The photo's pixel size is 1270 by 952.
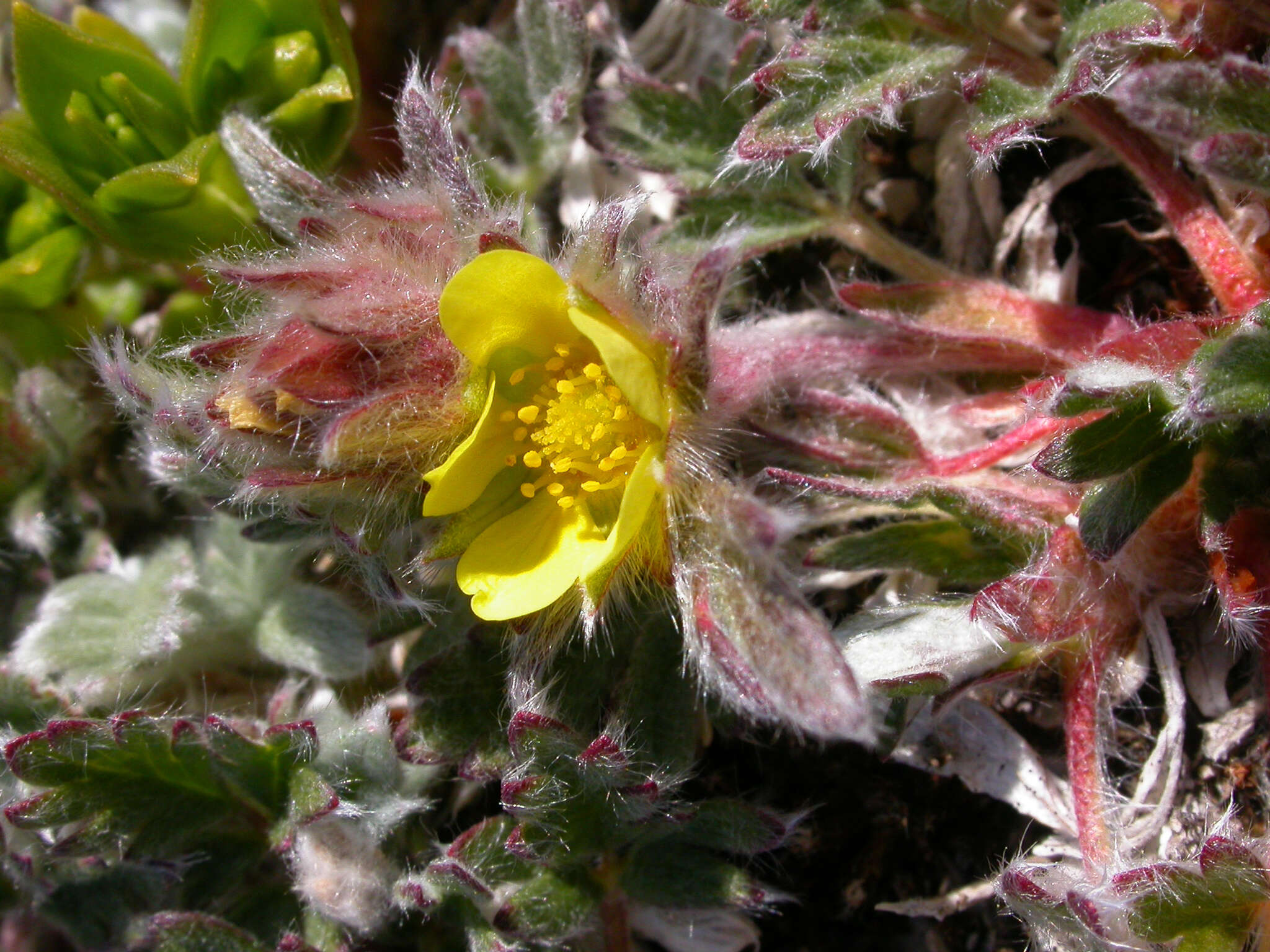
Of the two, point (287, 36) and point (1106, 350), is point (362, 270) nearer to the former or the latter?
point (287, 36)

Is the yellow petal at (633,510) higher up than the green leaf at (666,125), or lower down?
lower down

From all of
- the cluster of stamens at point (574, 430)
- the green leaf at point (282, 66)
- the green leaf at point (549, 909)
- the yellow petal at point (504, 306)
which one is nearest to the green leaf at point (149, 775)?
the green leaf at point (549, 909)

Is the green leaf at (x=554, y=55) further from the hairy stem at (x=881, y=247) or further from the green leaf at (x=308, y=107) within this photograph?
the hairy stem at (x=881, y=247)

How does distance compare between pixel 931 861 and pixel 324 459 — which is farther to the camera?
pixel 931 861

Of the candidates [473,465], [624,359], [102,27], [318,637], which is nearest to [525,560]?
[473,465]

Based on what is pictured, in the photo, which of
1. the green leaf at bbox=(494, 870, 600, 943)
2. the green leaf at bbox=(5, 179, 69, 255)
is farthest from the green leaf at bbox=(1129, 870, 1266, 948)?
the green leaf at bbox=(5, 179, 69, 255)

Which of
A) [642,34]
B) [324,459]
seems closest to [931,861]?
[324,459]
